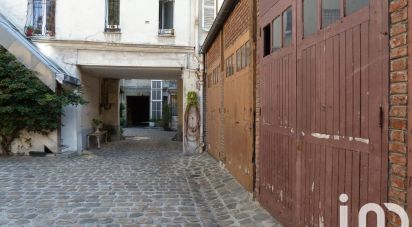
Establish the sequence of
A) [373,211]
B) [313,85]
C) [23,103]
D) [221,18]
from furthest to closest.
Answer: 1. [23,103]
2. [221,18]
3. [313,85]
4. [373,211]

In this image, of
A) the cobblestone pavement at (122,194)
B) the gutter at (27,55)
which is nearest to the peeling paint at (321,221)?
the cobblestone pavement at (122,194)

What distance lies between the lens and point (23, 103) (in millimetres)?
11578

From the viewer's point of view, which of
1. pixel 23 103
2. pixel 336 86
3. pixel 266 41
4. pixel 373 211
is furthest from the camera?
pixel 23 103

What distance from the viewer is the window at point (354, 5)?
2.75m

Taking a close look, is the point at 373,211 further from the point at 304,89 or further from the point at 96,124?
the point at 96,124

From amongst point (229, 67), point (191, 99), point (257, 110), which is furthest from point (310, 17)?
point (191, 99)

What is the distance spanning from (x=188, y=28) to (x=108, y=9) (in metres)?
2.93

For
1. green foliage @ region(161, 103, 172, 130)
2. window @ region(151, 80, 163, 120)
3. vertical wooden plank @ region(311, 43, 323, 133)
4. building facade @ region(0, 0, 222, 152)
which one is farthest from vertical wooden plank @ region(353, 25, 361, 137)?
window @ region(151, 80, 163, 120)

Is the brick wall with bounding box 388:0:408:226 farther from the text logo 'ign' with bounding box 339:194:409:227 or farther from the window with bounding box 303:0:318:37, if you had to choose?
the window with bounding box 303:0:318:37

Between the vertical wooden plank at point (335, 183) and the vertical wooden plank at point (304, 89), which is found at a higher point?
the vertical wooden plank at point (304, 89)

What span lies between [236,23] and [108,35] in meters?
6.70

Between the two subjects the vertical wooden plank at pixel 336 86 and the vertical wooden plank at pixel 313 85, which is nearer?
the vertical wooden plank at pixel 336 86

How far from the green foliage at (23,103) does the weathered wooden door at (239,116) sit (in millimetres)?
5816

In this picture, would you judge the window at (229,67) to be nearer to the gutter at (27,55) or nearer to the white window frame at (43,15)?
the gutter at (27,55)
